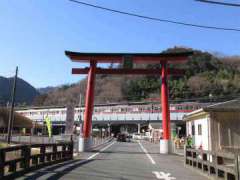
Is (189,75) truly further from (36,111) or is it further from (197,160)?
(197,160)

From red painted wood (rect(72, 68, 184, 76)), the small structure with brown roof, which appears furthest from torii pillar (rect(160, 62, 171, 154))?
the small structure with brown roof

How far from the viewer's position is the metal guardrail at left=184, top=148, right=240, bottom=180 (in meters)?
7.95

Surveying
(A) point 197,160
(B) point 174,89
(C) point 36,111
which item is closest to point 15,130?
(C) point 36,111

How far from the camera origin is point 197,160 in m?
12.5

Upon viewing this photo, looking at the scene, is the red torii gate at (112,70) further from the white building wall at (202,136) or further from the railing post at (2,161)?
the railing post at (2,161)

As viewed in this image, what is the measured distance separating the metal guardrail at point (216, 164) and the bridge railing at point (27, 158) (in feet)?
20.3

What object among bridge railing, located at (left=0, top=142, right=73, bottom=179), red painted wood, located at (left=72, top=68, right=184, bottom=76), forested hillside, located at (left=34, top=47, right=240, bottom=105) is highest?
forested hillside, located at (left=34, top=47, right=240, bottom=105)

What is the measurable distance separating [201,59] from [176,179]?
11936cm

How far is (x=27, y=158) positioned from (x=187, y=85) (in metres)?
96.7

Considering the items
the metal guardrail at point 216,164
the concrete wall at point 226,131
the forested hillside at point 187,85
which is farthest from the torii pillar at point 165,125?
the forested hillside at point 187,85

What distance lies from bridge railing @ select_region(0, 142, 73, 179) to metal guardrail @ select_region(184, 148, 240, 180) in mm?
6174

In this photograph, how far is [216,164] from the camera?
9.65 meters

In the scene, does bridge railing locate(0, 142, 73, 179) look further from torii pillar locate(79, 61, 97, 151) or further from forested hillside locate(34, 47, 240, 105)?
forested hillside locate(34, 47, 240, 105)

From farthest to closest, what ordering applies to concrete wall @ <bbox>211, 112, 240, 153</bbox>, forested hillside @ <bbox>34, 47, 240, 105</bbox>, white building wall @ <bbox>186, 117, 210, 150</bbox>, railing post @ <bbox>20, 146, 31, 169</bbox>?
forested hillside @ <bbox>34, 47, 240, 105</bbox> → white building wall @ <bbox>186, 117, 210, 150</bbox> → concrete wall @ <bbox>211, 112, 240, 153</bbox> → railing post @ <bbox>20, 146, 31, 169</bbox>
